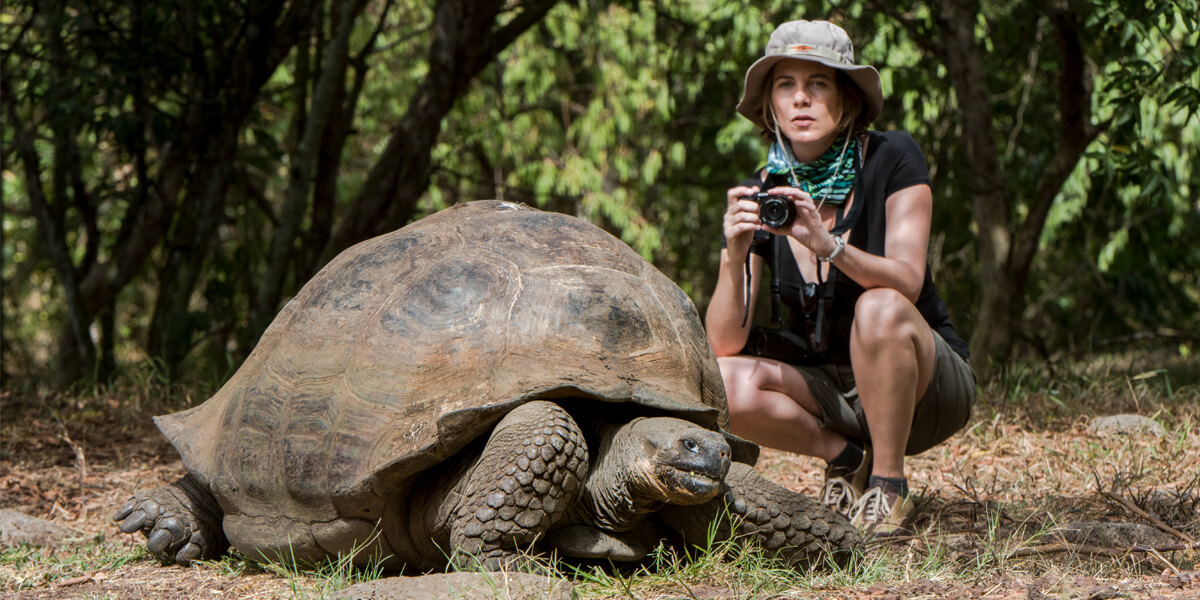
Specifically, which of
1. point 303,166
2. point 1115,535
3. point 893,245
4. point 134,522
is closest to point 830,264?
point 893,245

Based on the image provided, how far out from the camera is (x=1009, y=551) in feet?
8.29

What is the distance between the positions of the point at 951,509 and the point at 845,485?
32 cm

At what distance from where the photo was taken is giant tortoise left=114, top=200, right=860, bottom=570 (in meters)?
2.25

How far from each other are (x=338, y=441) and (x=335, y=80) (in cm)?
414

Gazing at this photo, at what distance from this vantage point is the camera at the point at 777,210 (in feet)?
9.42

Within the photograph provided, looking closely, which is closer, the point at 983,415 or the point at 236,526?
the point at 236,526

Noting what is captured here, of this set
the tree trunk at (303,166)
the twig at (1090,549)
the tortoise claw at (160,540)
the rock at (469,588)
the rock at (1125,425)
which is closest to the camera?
the rock at (469,588)

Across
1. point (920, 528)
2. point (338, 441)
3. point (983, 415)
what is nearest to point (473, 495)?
point (338, 441)

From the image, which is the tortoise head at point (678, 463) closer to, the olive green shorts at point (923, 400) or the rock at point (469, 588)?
the rock at point (469, 588)

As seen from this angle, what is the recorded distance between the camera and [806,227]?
2.89 m

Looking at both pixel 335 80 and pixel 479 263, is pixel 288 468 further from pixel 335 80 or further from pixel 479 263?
pixel 335 80

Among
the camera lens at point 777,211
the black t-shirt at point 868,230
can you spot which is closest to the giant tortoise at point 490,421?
the camera lens at point 777,211

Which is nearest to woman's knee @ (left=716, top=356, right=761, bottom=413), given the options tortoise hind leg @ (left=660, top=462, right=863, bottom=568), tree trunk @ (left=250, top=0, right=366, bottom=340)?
tortoise hind leg @ (left=660, top=462, right=863, bottom=568)

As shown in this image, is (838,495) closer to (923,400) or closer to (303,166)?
(923,400)
